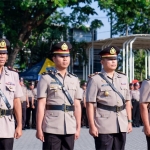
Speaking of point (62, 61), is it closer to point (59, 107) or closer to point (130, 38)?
point (59, 107)

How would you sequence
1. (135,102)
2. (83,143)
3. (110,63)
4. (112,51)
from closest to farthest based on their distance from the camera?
(110,63), (112,51), (83,143), (135,102)

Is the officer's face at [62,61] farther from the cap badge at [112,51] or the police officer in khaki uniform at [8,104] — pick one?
the cap badge at [112,51]

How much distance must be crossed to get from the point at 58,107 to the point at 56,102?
2.7 inches

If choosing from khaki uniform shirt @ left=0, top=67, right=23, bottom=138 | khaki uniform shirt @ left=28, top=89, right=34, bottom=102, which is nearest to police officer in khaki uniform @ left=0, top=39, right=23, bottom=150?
khaki uniform shirt @ left=0, top=67, right=23, bottom=138

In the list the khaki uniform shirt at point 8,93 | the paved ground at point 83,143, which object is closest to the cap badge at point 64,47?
the khaki uniform shirt at point 8,93

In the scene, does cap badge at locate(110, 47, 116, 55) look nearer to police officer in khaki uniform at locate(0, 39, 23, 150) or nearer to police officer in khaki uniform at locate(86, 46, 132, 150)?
police officer in khaki uniform at locate(86, 46, 132, 150)

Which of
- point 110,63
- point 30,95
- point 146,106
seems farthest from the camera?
point 30,95

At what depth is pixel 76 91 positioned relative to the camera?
6.72 metres

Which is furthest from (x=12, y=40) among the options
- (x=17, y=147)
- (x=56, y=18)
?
(x=17, y=147)

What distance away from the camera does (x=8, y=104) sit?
20.5 ft

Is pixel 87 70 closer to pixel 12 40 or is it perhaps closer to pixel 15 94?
pixel 12 40

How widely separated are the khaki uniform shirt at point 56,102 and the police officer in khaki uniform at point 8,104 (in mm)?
351

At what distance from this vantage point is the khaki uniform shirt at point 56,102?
652 cm

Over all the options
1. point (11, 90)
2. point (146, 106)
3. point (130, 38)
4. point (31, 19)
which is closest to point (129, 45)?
point (130, 38)
